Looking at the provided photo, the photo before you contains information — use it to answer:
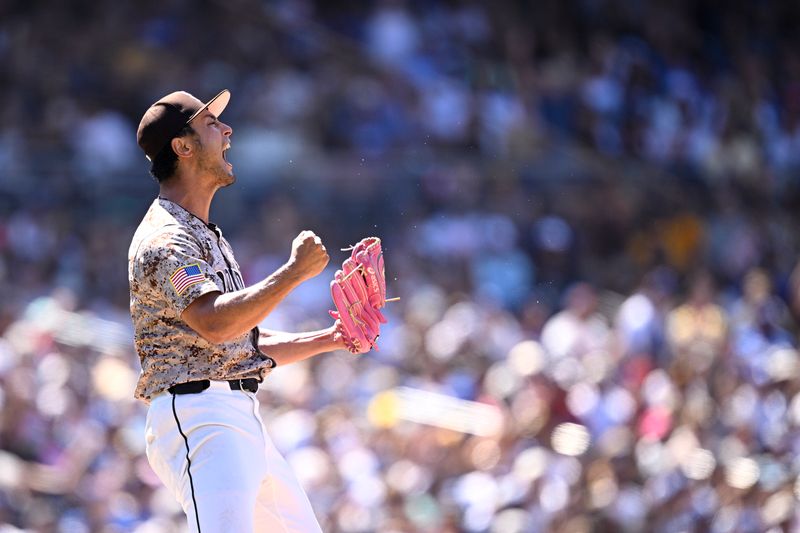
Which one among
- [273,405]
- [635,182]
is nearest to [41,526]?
[273,405]

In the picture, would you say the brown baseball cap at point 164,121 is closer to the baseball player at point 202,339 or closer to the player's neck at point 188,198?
the baseball player at point 202,339

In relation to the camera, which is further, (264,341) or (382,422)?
(382,422)

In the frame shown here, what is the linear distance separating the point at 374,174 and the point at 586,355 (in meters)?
3.11

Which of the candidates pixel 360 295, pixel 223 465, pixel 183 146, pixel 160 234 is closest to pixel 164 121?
pixel 183 146

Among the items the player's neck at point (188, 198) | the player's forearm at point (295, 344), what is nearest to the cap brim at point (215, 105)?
the player's neck at point (188, 198)

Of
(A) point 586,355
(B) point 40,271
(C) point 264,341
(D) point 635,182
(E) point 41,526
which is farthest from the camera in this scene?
(D) point 635,182

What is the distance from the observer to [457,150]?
13109mm

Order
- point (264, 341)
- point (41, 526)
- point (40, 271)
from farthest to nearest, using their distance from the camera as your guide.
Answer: point (40, 271) → point (41, 526) → point (264, 341)

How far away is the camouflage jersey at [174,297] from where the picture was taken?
4.41 meters

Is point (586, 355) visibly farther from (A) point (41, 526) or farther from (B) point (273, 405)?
(A) point (41, 526)

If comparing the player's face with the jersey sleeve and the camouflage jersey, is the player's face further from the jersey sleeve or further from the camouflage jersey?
the jersey sleeve

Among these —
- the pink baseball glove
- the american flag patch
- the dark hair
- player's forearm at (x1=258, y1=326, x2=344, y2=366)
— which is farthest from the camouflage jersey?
the pink baseball glove

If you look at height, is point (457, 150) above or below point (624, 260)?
above

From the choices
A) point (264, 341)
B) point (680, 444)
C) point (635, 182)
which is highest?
point (635, 182)
